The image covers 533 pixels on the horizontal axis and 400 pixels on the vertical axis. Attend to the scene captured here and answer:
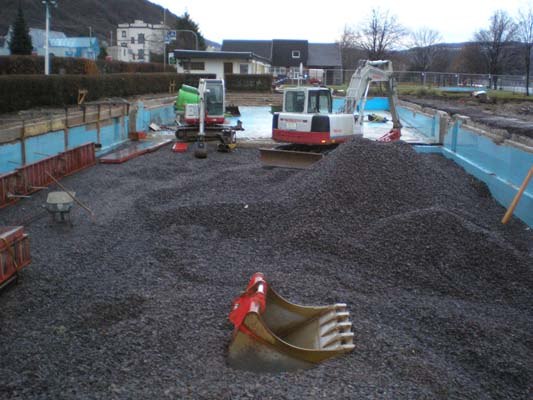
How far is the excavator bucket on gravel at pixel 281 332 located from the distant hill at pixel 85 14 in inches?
3714

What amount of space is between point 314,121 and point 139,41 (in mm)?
85903

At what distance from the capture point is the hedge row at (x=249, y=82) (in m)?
45.8

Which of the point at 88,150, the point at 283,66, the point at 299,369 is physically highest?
the point at 283,66

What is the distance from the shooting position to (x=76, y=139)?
1587cm

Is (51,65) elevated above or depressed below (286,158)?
above

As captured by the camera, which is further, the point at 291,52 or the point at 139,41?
the point at 139,41

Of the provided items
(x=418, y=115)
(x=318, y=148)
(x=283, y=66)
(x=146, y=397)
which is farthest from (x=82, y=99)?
(x=283, y=66)

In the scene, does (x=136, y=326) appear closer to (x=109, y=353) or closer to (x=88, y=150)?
(x=109, y=353)

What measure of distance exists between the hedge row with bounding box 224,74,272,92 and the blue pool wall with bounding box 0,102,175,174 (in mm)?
21193

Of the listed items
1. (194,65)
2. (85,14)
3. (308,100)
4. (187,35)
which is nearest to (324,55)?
(187,35)

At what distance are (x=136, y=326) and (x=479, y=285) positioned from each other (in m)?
4.41

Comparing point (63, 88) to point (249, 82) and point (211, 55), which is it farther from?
point (211, 55)

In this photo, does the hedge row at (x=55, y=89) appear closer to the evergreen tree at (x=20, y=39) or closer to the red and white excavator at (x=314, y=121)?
the red and white excavator at (x=314, y=121)

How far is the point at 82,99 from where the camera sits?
2198 cm
